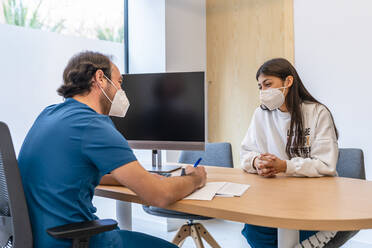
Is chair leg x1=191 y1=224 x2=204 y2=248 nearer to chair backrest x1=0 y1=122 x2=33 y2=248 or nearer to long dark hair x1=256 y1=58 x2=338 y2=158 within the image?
long dark hair x1=256 y1=58 x2=338 y2=158

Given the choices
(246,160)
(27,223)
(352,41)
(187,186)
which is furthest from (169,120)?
(352,41)

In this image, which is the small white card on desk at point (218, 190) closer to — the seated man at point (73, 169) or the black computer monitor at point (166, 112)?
the seated man at point (73, 169)

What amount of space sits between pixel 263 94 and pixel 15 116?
1.78 meters

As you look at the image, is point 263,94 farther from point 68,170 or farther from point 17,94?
point 17,94

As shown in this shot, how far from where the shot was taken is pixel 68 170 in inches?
44.2

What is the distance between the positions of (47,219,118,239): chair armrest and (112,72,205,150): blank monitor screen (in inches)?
34.2

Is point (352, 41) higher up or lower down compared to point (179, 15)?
lower down

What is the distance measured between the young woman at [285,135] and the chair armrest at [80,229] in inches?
34.2

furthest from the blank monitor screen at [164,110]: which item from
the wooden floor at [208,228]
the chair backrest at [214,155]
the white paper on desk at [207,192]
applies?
the wooden floor at [208,228]

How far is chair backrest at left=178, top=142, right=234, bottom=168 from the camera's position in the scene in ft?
8.02

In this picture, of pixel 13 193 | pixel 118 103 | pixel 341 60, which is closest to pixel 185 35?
pixel 341 60

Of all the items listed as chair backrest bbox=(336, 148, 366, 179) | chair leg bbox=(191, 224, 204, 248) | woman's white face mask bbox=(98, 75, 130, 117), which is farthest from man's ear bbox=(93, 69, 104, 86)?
chair backrest bbox=(336, 148, 366, 179)

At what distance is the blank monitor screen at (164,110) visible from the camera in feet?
6.15

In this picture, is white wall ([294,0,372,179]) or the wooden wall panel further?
the wooden wall panel
